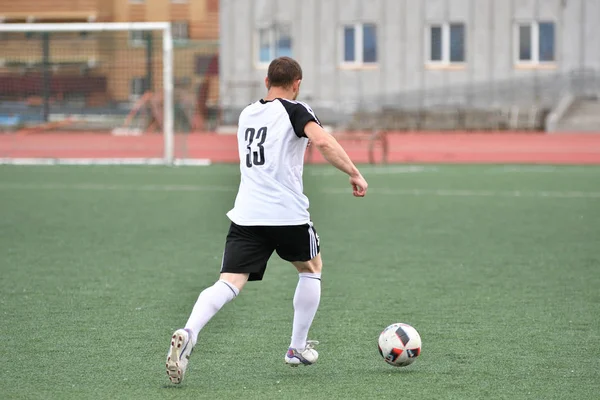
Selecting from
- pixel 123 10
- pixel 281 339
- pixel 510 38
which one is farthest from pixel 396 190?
pixel 123 10

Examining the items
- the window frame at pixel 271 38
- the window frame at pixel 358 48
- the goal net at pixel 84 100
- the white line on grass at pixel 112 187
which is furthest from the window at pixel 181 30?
the white line on grass at pixel 112 187

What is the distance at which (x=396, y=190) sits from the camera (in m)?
18.7

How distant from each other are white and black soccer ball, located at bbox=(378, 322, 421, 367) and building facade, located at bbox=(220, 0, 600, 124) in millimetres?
34580

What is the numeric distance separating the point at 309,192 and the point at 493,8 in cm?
2571

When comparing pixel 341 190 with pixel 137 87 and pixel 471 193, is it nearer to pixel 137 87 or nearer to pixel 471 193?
pixel 471 193

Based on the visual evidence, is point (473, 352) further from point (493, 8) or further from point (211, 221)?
point (493, 8)

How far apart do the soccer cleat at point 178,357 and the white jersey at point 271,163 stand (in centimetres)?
75

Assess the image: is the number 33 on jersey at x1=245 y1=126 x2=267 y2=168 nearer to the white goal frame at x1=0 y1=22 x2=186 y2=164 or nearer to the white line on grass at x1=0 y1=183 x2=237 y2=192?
the white line on grass at x1=0 y1=183 x2=237 y2=192

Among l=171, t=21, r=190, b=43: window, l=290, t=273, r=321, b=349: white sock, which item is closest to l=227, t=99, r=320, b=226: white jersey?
l=290, t=273, r=321, b=349: white sock

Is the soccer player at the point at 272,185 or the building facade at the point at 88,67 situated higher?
the building facade at the point at 88,67

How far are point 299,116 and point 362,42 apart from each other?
3827cm

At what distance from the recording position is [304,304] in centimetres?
654

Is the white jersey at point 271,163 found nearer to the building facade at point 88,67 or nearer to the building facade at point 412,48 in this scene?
the building facade at point 88,67

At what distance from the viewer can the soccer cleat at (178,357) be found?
5824 millimetres
